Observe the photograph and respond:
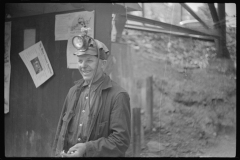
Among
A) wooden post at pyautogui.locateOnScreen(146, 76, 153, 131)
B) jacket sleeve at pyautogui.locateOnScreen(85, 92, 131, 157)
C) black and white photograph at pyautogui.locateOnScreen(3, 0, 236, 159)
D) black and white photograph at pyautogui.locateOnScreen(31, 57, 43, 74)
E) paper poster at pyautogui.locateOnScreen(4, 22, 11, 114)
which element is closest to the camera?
jacket sleeve at pyautogui.locateOnScreen(85, 92, 131, 157)

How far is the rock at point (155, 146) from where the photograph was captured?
2.44 metres

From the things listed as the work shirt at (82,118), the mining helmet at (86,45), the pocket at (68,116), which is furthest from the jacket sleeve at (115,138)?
the mining helmet at (86,45)

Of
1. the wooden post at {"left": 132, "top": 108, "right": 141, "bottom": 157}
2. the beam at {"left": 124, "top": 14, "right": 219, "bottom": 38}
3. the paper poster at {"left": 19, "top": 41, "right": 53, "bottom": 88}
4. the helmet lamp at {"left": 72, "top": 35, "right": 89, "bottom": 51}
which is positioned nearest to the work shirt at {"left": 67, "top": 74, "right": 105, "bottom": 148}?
the helmet lamp at {"left": 72, "top": 35, "right": 89, "bottom": 51}

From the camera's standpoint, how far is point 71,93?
1.97m

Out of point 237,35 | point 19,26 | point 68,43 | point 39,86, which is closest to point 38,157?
point 39,86

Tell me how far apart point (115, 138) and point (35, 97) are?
1150 mm

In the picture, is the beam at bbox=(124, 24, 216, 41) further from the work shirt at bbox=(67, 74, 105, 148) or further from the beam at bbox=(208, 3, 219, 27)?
the work shirt at bbox=(67, 74, 105, 148)

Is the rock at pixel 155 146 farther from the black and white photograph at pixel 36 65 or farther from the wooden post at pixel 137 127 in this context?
the black and white photograph at pixel 36 65

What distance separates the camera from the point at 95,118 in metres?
1.74

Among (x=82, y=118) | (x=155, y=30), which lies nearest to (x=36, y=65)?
(x=82, y=118)

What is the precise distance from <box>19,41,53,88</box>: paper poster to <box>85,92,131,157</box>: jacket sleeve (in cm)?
93

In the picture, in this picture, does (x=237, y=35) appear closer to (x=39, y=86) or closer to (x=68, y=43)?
(x=68, y=43)

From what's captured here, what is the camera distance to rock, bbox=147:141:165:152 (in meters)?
2.44

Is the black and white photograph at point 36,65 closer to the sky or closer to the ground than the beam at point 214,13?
closer to the ground
